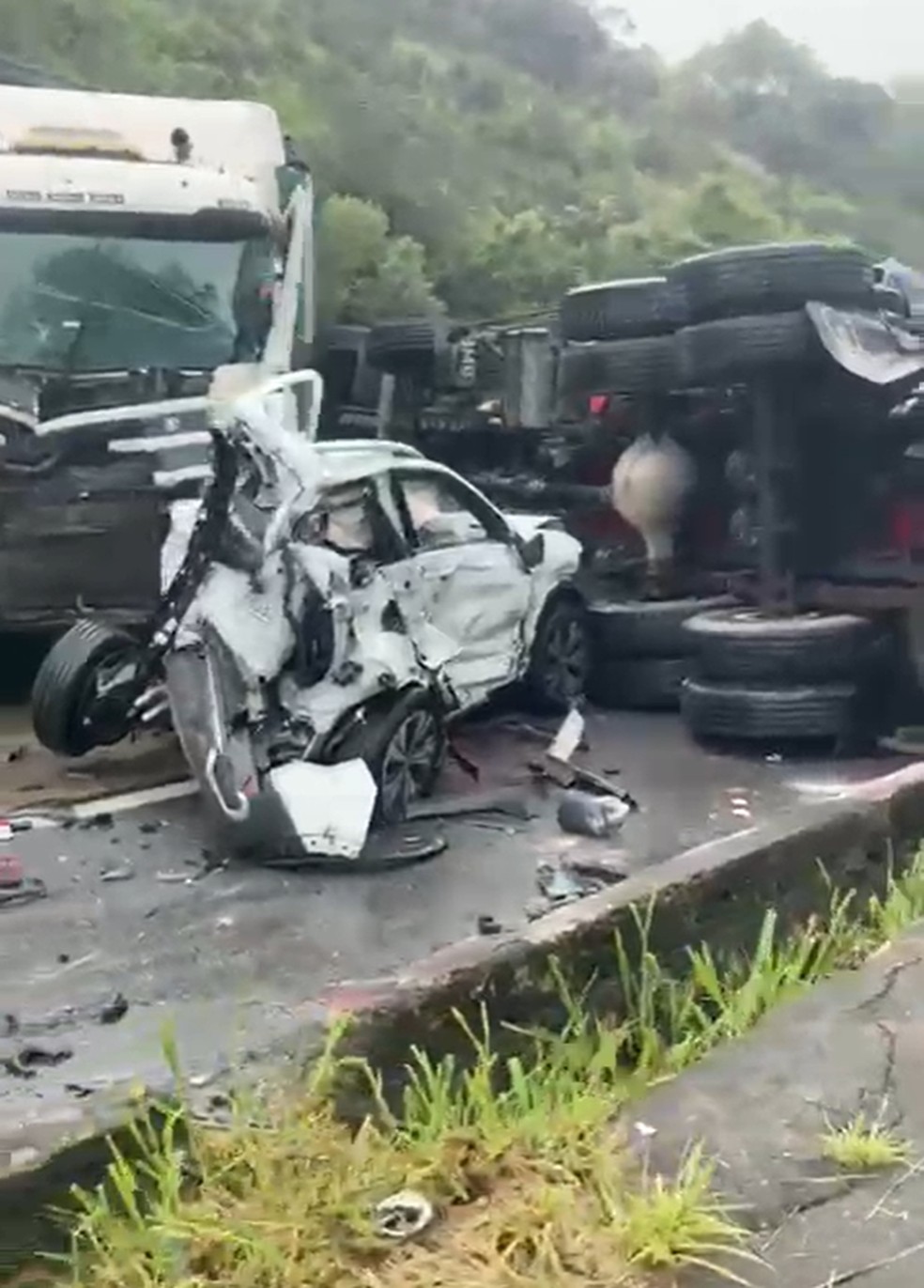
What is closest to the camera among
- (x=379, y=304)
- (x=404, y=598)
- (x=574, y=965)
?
(x=574, y=965)

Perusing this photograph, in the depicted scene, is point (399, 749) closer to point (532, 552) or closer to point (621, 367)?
point (532, 552)

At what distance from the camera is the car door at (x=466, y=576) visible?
795 centimetres

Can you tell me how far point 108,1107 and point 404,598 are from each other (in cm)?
447

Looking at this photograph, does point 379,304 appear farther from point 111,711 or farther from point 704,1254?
point 704,1254

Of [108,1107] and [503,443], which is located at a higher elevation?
[503,443]

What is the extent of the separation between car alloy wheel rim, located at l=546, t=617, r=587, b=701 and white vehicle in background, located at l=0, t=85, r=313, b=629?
2.02 metres

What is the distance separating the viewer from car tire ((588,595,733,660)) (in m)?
9.34

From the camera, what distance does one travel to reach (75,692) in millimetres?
7621

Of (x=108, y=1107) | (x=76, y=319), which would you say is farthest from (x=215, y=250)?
(x=108, y=1107)

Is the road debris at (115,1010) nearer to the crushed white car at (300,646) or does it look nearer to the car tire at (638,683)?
the crushed white car at (300,646)

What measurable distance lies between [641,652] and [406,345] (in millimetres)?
3732

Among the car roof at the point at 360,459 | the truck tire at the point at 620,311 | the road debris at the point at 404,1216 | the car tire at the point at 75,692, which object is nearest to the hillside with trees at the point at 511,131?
the truck tire at the point at 620,311

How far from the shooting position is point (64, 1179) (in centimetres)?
313

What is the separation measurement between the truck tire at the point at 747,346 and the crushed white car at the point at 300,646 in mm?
1351
